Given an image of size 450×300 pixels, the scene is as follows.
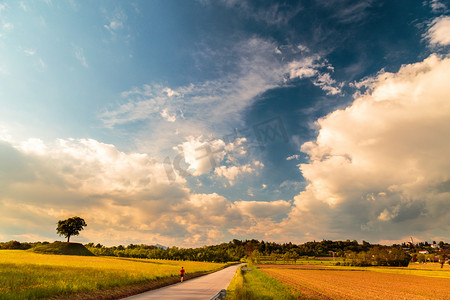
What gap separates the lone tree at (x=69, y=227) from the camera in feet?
359

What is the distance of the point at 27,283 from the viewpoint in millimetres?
15984

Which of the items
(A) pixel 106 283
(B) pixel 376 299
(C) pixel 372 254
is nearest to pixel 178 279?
(A) pixel 106 283

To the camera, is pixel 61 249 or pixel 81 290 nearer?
pixel 81 290

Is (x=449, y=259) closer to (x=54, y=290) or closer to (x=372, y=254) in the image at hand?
(x=372, y=254)

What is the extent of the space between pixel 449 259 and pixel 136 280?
18160 cm

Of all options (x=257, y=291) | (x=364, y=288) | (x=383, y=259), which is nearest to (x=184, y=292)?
(x=257, y=291)

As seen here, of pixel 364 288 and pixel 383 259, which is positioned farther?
pixel 383 259

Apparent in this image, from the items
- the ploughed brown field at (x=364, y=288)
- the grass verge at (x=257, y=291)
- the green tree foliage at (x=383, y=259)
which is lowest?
the green tree foliage at (x=383, y=259)

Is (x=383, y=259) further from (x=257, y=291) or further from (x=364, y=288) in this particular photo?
(x=257, y=291)

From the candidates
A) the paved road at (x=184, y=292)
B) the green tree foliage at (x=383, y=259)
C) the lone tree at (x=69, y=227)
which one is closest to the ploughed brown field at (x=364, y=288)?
the paved road at (x=184, y=292)

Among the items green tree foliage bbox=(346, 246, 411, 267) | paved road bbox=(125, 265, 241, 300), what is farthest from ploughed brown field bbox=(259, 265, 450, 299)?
Answer: green tree foliage bbox=(346, 246, 411, 267)

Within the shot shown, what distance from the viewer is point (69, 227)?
361 ft

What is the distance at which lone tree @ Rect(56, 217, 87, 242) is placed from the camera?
10956 centimetres

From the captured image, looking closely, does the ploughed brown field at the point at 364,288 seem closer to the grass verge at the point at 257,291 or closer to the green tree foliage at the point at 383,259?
the grass verge at the point at 257,291
